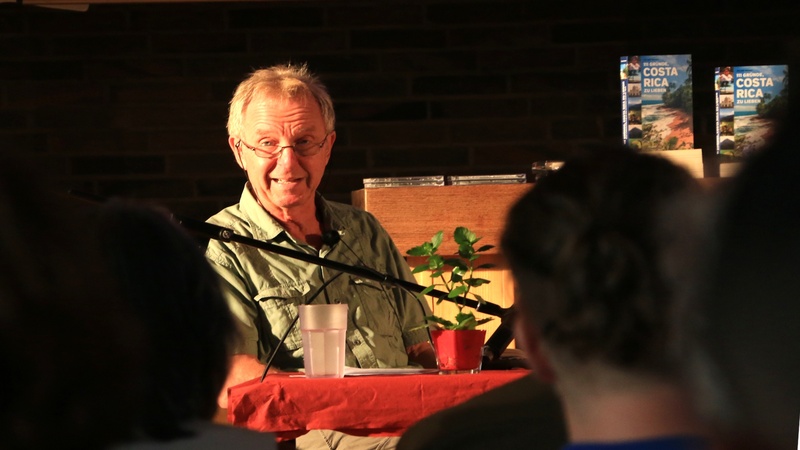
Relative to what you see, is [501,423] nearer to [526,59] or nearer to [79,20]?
[526,59]

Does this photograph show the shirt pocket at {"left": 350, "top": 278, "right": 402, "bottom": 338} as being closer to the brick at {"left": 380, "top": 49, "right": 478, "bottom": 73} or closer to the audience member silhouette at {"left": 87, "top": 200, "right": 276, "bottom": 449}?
the brick at {"left": 380, "top": 49, "right": 478, "bottom": 73}

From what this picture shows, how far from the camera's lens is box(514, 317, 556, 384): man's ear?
76cm

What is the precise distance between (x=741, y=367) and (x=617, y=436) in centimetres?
56

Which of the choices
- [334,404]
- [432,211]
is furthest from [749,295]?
[432,211]

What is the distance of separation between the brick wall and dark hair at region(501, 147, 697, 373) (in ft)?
10.3

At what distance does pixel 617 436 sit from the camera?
2.33 feet

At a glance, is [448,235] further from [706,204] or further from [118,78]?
[706,204]

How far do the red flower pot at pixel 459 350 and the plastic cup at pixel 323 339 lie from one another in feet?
0.62

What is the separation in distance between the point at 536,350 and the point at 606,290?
0.09 m

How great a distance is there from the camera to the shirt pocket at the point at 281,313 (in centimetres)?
238

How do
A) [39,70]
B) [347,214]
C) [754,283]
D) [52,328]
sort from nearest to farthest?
[754,283]
[52,328]
[347,214]
[39,70]

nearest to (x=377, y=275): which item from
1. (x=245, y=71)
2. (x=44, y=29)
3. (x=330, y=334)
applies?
(x=330, y=334)

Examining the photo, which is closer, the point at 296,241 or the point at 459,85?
the point at 296,241

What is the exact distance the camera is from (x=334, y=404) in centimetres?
179
